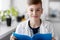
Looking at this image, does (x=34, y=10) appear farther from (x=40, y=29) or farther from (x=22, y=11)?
(x=22, y=11)

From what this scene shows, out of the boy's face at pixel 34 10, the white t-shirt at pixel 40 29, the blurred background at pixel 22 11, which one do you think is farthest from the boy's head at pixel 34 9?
the blurred background at pixel 22 11

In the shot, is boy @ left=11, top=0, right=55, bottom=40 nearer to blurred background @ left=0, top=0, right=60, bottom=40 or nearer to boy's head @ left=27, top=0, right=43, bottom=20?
boy's head @ left=27, top=0, right=43, bottom=20

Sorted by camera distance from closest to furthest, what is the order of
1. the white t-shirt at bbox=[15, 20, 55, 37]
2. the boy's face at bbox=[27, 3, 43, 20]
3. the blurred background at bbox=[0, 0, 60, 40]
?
1. the boy's face at bbox=[27, 3, 43, 20]
2. the white t-shirt at bbox=[15, 20, 55, 37]
3. the blurred background at bbox=[0, 0, 60, 40]

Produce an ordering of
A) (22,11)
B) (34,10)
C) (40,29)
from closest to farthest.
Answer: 1. (34,10)
2. (40,29)
3. (22,11)

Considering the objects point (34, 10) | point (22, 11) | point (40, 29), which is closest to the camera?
point (34, 10)

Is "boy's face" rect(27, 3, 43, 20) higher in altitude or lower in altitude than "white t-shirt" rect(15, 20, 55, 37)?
higher

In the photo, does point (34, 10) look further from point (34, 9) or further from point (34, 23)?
point (34, 23)

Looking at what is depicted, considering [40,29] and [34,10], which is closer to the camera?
[34,10]

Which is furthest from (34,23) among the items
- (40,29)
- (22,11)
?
(22,11)

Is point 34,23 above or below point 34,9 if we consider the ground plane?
below

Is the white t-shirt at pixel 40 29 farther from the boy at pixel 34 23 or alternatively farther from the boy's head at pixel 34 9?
the boy's head at pixel 34 9

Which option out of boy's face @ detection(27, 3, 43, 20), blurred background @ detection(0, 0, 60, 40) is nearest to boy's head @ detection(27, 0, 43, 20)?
boy's face @ detection(27, 3, 43, 20)

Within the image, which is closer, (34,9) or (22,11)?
(34,9)

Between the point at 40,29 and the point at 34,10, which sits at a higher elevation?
the point at 34,10
